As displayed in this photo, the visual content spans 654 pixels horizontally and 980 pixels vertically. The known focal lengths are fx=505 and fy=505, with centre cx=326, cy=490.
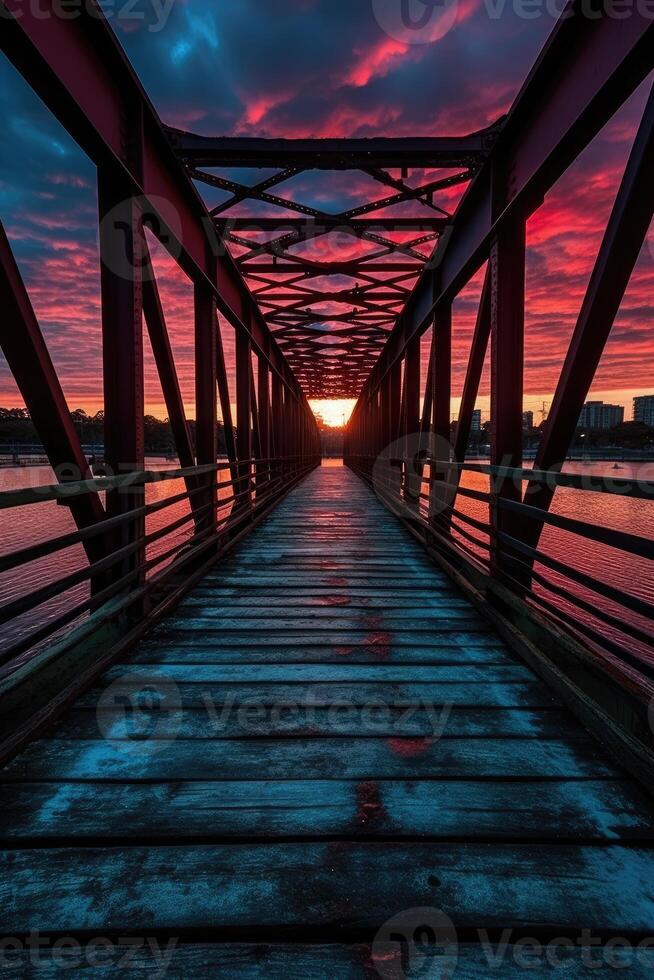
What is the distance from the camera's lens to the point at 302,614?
13.6 ft

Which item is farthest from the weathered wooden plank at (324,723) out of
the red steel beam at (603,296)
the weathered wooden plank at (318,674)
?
the red steel beam at (603,296)

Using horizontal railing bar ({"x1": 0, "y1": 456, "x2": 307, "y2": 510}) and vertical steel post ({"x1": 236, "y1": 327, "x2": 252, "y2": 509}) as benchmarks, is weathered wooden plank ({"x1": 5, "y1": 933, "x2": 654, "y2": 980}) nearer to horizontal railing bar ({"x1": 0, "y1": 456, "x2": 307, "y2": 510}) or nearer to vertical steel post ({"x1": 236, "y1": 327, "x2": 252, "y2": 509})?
horizontal railing bar ({"x1": 0, "y1": 456, "x2": 307, "y2": 510})

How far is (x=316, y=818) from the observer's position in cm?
185

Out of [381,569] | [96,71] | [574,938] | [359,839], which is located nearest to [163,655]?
[359,839]

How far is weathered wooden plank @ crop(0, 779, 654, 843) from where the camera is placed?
5.84 ft

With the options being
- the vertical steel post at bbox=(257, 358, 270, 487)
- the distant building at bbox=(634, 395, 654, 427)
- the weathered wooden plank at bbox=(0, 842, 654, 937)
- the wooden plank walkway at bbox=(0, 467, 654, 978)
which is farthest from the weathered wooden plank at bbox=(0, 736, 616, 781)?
the distant building at bbox=(634, 395, 654, 427)

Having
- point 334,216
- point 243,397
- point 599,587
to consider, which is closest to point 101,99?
point 334,216

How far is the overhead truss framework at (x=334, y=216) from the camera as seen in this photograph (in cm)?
510

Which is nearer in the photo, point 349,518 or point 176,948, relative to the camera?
point 176,948

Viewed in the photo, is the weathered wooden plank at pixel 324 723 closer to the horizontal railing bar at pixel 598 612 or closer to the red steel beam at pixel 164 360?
the horizontal railing bar at pixel 598 612

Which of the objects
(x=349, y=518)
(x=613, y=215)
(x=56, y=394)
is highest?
(x=613, y=215)

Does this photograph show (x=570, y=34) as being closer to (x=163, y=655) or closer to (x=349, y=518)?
(x=163, y=655)

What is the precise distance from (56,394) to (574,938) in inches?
128

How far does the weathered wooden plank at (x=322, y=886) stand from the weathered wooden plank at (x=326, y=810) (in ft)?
0.20
